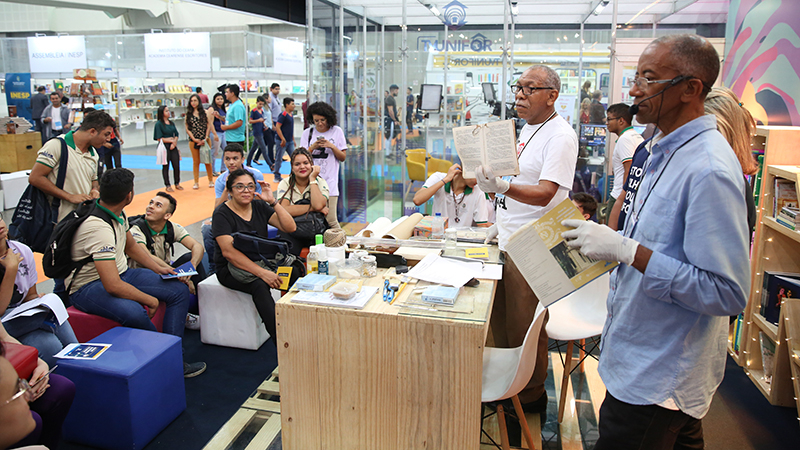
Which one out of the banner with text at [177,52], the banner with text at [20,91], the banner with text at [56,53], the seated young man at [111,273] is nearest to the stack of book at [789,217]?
the seated young man at [111,273]

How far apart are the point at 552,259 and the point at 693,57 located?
2.19 feet

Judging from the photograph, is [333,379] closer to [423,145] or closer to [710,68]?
[710,68]

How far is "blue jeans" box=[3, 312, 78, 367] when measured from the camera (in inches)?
103

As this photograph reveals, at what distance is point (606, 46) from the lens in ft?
20.1

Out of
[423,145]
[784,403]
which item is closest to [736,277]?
[784,403]

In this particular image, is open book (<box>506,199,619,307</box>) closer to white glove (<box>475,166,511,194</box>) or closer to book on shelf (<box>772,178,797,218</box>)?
white glove (<box>475,166,511,194</box>)

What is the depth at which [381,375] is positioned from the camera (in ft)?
7.14

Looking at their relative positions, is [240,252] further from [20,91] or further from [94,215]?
[20,91]

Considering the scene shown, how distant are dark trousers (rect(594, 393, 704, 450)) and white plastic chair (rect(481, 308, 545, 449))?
510mm

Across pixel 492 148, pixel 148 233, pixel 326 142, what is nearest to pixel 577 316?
pixel 492 148

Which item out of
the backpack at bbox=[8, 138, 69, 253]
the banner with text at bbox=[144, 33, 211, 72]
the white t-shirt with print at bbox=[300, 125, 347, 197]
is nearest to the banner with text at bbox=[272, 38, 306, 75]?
the banner with text at bbox=[144, 33, 211, 72]

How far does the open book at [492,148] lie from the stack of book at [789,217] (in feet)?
5.47

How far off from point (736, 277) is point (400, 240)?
6.49 ft

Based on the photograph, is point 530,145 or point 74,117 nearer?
point 530,145
